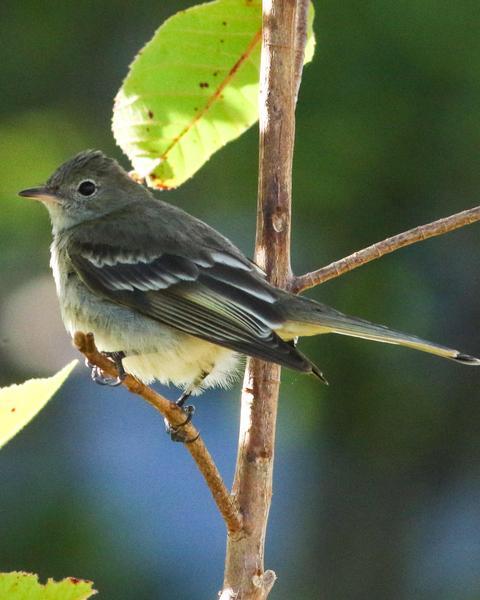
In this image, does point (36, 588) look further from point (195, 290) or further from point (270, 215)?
point (195, 290)

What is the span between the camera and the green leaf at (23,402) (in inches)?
69.1

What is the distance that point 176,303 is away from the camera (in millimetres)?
3477

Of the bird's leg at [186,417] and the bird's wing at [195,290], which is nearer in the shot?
the bird's leg at [186,417]

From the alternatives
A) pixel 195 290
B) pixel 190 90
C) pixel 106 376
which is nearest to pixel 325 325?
pixel 195 290

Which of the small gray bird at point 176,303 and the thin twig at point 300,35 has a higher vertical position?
the thin twig at point 300,35

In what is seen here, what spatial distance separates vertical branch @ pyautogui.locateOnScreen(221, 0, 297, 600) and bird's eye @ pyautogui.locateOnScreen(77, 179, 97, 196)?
170 centimetres

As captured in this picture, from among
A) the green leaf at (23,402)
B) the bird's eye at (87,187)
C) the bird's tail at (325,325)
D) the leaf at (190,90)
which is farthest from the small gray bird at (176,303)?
the green leaf at (23,402)

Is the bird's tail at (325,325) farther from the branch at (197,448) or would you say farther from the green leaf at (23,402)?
the green leaf at (23,402)

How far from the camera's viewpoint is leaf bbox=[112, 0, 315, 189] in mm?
3178

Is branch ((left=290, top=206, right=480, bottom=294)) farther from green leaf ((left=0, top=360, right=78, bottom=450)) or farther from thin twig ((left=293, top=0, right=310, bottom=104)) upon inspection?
green leaf ((left=0, top=360, right=78, bottom=450))

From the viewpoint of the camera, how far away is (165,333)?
344 centimetres

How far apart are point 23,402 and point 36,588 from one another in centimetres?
31

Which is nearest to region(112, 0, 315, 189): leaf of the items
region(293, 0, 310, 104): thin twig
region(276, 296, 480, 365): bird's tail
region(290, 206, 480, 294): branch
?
region(293, 0, 310, 104): thin twig

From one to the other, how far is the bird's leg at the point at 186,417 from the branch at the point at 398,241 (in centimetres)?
50
